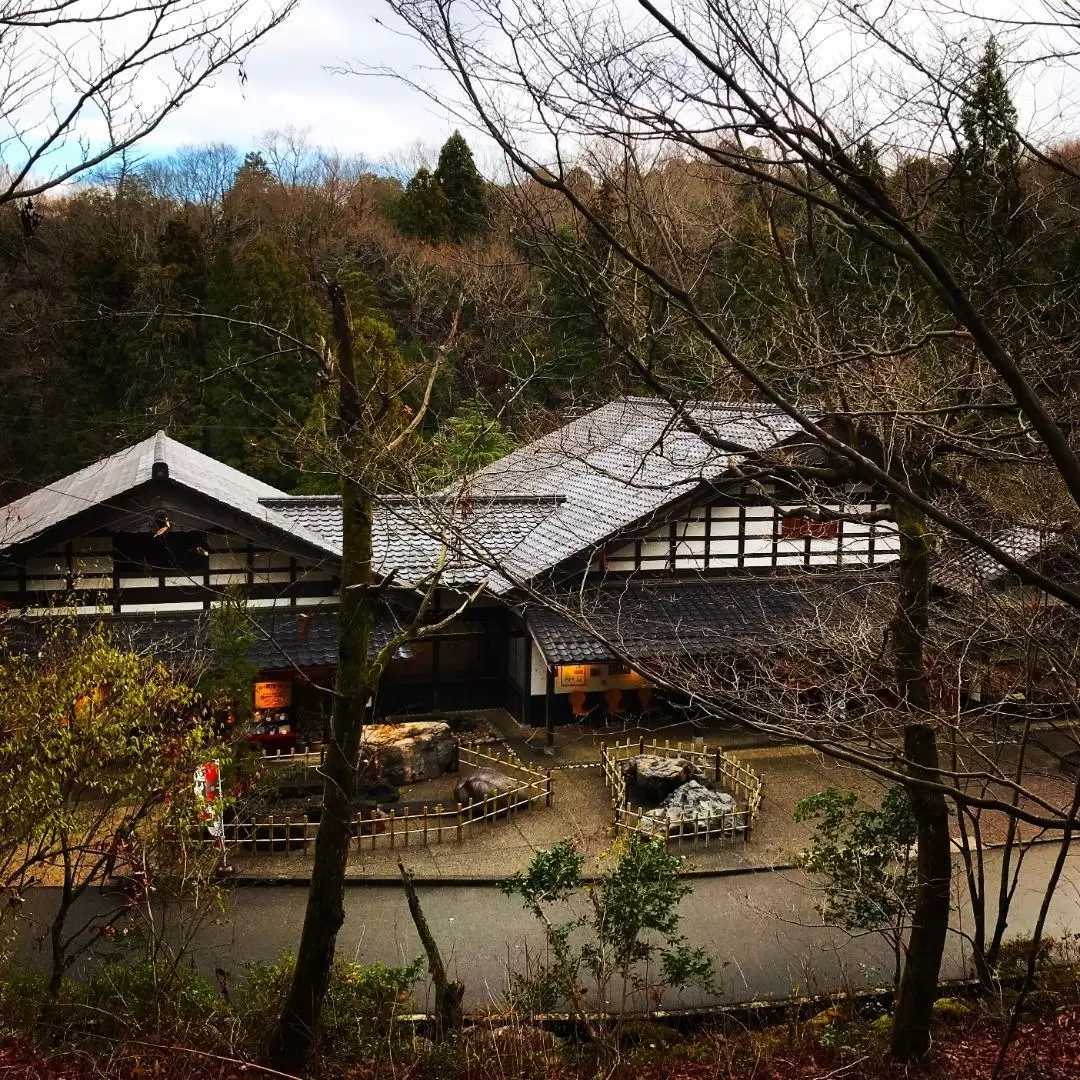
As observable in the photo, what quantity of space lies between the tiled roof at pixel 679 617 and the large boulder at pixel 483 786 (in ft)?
6.74

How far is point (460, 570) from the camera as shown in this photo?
13.9 m

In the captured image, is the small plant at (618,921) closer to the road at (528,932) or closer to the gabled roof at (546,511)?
the road at (528,932)

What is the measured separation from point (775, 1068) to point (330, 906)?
12.0ft

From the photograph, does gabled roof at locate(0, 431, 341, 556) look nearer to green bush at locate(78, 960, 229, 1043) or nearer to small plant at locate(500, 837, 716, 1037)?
green bush at locate(78, 960, 229, 1043)

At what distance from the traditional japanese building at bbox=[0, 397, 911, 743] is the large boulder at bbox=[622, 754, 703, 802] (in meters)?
1.61

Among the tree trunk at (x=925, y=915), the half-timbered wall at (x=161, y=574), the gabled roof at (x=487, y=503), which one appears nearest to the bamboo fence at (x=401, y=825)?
the gabled roof at (x=487, y=503)

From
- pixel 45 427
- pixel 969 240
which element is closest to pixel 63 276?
pixel 45 427

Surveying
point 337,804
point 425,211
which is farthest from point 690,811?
point 425,211

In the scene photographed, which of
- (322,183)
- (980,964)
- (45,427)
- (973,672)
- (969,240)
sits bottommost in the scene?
(980,964)

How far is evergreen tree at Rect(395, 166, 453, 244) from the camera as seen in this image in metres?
31.3

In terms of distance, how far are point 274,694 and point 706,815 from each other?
671 centimetres

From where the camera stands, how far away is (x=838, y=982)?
8.77 meters

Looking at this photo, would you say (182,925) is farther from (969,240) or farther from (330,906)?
(969,240)

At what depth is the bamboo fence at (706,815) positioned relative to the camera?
11523 mm
